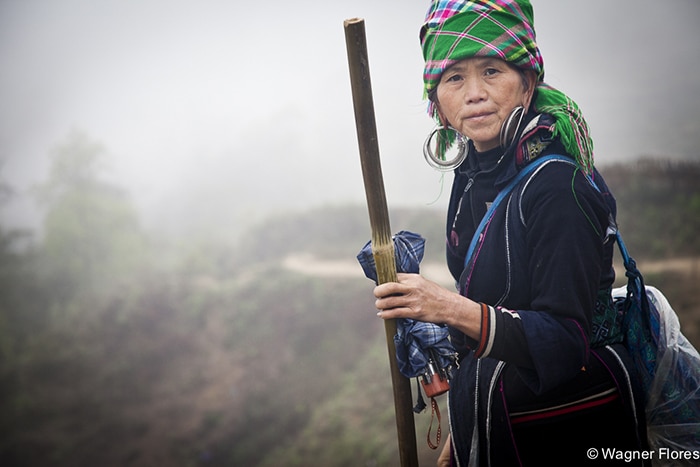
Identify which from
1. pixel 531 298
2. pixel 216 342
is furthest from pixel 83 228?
pixel 531 298

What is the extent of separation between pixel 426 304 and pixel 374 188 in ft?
1.48

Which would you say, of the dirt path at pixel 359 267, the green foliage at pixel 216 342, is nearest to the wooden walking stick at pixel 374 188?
the green foliage at pixel 216 342

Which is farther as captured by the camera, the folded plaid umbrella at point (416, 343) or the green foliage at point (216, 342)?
the green foliage at point (216, 342)

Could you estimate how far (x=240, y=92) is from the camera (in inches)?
1251

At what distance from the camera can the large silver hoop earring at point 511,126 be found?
142cm

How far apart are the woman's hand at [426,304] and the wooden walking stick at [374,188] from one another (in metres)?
0.08

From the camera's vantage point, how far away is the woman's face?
1.43 m

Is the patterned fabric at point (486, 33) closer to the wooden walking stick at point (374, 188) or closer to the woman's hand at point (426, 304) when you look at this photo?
the wooden walking stick at point (374, 188)

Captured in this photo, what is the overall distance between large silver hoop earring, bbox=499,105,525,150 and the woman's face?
0.03 meters

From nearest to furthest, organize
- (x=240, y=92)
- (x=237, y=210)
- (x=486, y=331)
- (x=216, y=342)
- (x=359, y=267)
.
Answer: (x=486, y=331) → (x=216, y=342) → (x=359, y=267) → (x=237, y=210) → (x=240, y=92)

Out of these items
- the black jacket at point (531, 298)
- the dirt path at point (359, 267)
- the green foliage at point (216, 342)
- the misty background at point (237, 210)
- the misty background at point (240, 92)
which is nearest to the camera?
the black jacket at point (531, 298)

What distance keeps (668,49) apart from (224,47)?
3192 cm

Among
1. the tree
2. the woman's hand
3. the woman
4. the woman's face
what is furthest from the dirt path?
the tree

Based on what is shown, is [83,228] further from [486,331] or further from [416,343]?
[486,331]
